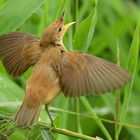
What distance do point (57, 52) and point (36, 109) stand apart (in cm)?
36

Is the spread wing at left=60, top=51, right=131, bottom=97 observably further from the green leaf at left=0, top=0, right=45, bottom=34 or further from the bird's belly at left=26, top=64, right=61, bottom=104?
the green leaf at left=0, top=0, right=45, bottom=34

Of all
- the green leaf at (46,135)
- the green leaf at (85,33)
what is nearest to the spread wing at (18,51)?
the green leaf at (85,33)

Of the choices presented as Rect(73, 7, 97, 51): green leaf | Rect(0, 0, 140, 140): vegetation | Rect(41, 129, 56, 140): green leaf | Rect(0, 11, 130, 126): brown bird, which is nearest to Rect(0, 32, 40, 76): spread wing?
Rect(0, 11, 130, 126): brown bird

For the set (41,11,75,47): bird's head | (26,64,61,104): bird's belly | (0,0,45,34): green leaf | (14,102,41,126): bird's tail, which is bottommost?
(14,102,41,126): bird's tail

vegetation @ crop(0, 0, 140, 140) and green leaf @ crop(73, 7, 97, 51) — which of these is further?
green leaf @ crop(73, 7, 97, 51)

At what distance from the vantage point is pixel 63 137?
291cm

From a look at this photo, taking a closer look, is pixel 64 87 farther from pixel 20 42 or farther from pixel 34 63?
pixel 20 42

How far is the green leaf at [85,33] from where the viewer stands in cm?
275

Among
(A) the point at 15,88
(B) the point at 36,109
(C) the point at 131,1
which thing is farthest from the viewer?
(C) the point at 131,1

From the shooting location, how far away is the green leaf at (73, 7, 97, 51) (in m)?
2.75

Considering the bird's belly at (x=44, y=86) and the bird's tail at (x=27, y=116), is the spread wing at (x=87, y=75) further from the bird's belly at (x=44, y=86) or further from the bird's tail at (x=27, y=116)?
the bird's tail at (x=27, y=116)

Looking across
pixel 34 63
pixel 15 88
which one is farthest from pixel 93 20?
pixel 15 88

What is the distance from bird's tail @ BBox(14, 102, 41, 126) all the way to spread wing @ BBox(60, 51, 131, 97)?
0.17 m

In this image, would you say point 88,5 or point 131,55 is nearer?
point 131,55
